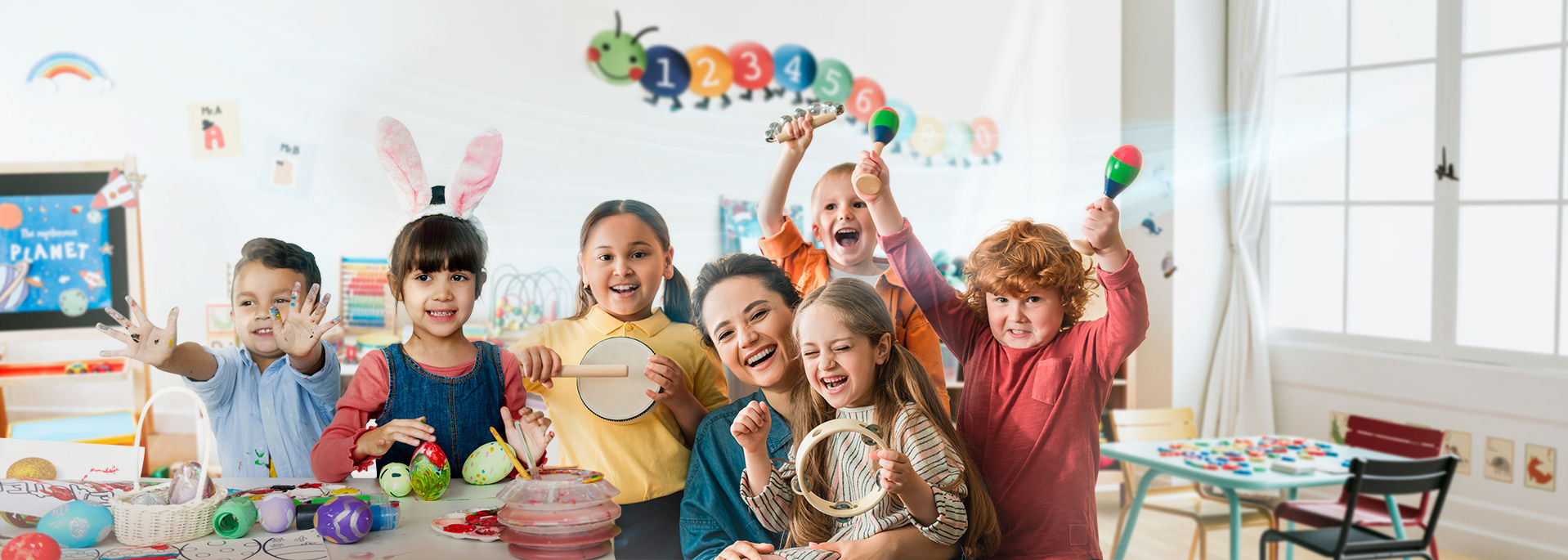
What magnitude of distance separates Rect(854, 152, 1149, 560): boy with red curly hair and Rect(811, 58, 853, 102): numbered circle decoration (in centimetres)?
67

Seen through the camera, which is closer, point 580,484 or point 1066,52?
point 580,484

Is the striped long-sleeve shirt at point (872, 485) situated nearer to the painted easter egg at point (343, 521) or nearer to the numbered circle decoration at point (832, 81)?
the painted easter egg at point (343, 521)

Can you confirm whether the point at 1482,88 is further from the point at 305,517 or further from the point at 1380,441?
the point at 305,517

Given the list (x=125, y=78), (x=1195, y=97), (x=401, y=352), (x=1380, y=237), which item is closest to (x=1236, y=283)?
(x=1380, y=237)

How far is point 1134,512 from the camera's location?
335 centimetres

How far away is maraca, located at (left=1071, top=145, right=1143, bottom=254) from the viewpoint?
138 cm

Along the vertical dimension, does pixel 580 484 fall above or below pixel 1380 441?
above

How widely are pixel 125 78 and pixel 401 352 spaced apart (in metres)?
2.83

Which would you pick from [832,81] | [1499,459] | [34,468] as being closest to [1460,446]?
[1499,459]

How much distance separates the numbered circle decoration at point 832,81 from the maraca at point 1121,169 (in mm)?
839

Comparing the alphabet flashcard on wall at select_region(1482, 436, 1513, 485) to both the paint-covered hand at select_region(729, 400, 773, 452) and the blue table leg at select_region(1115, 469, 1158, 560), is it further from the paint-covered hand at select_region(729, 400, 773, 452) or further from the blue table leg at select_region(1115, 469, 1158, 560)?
the paint-covered hand at select_region(729, 400, 773, 452)

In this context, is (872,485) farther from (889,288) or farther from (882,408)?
(889,288)

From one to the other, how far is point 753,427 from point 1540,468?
11.9 feet

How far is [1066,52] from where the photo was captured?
217 cm
